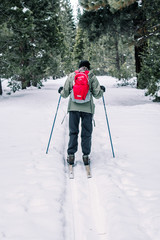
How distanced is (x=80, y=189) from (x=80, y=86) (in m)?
1.91

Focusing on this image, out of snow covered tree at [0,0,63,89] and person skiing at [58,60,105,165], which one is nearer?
person skiing at [58,60,105,165]

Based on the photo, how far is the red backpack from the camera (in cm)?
464

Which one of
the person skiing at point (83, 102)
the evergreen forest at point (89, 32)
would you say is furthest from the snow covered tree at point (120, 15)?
the person skiing at point (83, 102)

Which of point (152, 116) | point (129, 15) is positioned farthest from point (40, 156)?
point (129, 15)

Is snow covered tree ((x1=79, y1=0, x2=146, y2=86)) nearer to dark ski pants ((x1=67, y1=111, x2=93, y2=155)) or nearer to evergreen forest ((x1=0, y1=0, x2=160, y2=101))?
evergreen forest ((x1=0, y1=0, x2=160, y2=101))

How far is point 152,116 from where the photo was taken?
9578mm

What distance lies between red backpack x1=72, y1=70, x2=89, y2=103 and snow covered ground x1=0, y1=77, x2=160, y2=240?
4.98 feet

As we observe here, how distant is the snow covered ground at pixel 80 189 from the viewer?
3.05m

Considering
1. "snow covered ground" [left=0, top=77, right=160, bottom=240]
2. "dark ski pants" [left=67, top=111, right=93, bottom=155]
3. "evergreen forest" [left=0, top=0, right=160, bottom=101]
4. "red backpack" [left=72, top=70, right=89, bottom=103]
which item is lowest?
"snow covered ground" [left=0, top=77, right=160, bottom=240]

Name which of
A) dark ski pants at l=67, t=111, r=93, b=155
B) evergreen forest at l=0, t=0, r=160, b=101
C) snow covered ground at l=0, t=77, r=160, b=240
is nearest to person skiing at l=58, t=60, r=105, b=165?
dark ski pants at l=67, t=111, r=93, b=155

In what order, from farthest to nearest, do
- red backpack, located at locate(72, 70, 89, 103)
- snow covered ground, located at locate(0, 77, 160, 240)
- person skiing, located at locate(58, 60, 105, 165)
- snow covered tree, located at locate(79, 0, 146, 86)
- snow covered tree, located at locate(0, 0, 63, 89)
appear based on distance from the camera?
1. snow covered tree, located at locate(0, 0, 63, 89)
2. snow covered tree, located at locate(79, 0, 146, 86)
3. person skiing, located at locate(58, 60, 105, 165)
4. red backpack, located at locate(72, 70, 89, 103)
5. snow covered ground, located at locate(0, 77, 160, 240)

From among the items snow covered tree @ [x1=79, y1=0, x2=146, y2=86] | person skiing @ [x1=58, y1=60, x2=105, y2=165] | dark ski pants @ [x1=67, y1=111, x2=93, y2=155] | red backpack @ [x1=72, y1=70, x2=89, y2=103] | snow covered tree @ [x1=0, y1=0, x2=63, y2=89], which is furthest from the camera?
snow covered tree @ [x1=0, y1=0, x2=63, y2=89]

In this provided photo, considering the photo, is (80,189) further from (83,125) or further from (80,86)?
(80,86)

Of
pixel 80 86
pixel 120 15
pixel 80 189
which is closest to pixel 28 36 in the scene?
pixel 120 15
